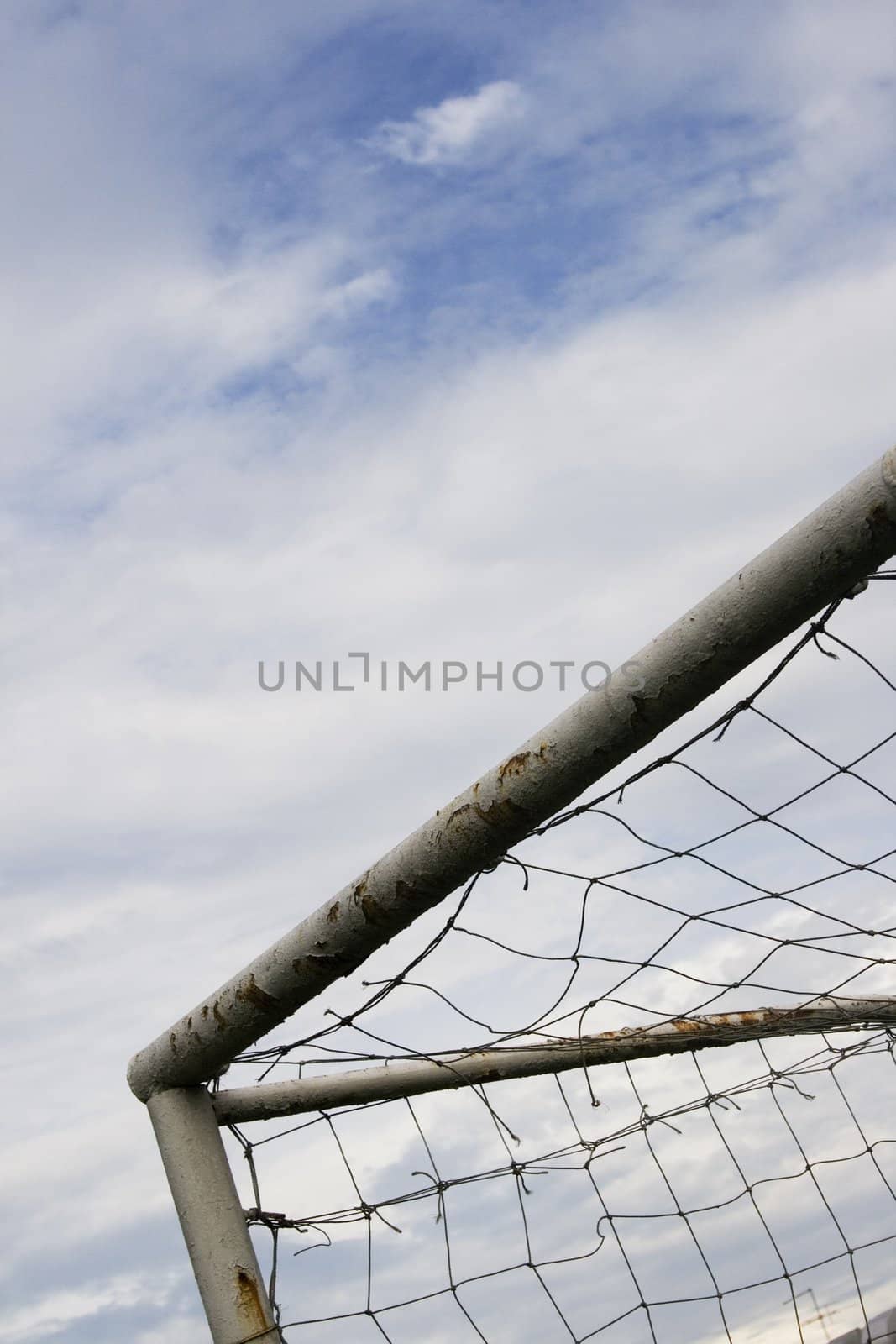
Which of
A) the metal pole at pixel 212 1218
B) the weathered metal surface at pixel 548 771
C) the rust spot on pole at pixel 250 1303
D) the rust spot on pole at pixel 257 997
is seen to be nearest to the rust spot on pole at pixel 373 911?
the weathered metal surface at pixel 548 771

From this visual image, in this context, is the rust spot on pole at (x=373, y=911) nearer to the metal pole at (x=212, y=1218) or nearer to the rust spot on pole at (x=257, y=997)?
the rust spot on pole at (x=257, y=997)

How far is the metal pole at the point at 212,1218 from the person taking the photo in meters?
1.91

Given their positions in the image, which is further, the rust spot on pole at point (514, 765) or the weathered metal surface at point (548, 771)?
the rust spot on pole at point (514, 765)

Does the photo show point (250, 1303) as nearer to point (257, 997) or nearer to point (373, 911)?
point (257, 997)

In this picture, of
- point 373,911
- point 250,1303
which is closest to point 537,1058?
point 250,1303

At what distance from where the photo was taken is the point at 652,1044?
288 cm

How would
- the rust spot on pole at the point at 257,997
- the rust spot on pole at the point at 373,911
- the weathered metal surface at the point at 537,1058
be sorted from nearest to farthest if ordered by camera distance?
1. the rust spot on pole at the point at 373,911
2. the rust spot on pole at the point at 257,997
3. the weathered metal surface at the point at 537,1058

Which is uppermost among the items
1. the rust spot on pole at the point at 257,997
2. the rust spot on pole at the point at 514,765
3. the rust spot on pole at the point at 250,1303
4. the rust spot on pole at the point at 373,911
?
the rust spot on pole at the point at 514,765

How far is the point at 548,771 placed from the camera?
154 cm

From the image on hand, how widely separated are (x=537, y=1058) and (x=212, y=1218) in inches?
37.0

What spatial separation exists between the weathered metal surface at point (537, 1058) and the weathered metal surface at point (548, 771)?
9.0 inches

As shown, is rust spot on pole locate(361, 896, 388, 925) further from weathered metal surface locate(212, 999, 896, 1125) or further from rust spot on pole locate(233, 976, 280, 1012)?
weathered metal surface locate(212, 999, 896, 1125)

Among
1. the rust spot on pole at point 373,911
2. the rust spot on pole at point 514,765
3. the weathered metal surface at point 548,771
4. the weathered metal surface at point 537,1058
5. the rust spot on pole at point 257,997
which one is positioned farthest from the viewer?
the weathered metal surface at point 537,1058

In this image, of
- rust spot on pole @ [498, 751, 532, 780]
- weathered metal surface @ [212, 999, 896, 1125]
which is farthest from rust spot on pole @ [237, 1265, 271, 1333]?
rust spot on pole @ [498, 751, 532, 780]
